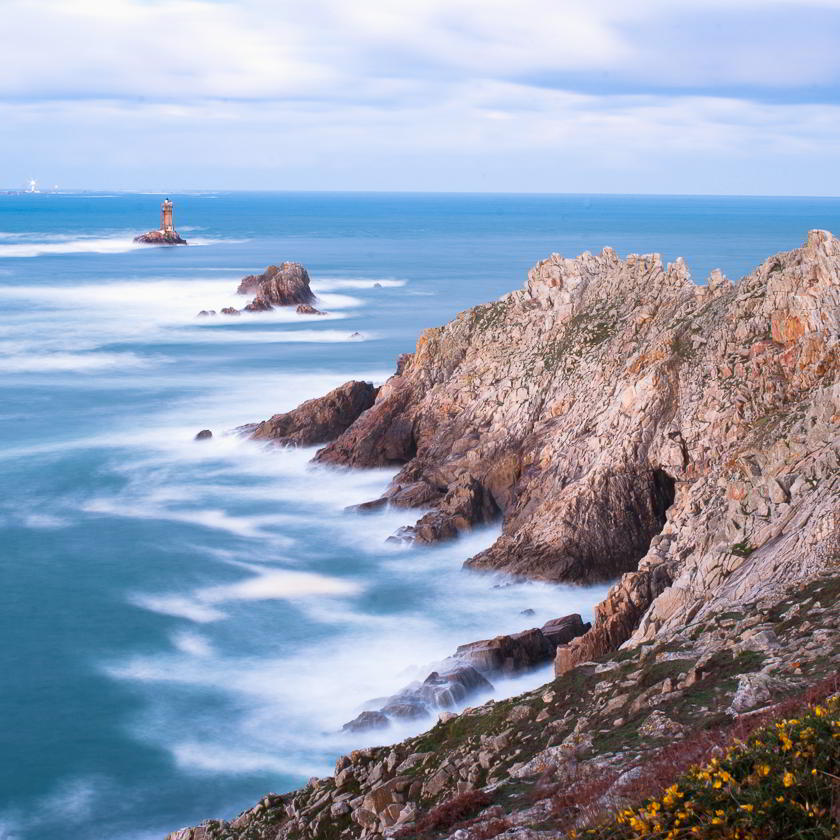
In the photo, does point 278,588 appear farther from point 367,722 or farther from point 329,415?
point 329,415

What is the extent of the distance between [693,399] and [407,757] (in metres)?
16.9

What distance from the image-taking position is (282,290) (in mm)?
89000

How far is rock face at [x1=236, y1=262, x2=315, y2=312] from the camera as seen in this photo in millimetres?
87787

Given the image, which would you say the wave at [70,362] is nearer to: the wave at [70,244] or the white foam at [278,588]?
the white foam at [278,588]

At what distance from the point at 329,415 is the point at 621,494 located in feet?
55.2

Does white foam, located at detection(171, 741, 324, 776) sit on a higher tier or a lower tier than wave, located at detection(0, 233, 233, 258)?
lower

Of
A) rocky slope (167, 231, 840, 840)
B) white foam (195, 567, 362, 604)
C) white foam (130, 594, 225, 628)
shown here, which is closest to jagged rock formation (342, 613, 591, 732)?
rocky slope (167, 231, 840, 840)

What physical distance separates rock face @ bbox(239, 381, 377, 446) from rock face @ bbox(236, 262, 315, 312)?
4485 cm

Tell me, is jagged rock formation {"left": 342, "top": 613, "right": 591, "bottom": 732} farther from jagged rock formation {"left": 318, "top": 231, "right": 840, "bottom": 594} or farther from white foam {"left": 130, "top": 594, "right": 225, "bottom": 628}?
white foam {"left": 130, "top": 594, "right": 225, "bottom": 628}

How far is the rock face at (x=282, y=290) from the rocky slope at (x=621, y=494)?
4630 cm

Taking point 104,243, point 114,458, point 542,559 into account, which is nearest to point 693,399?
point 542,559

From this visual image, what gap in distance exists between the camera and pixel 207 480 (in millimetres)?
41031

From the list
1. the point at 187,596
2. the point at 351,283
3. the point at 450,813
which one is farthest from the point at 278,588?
the point at 351,283

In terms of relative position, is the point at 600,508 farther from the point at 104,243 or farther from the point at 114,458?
the point at 104,243
